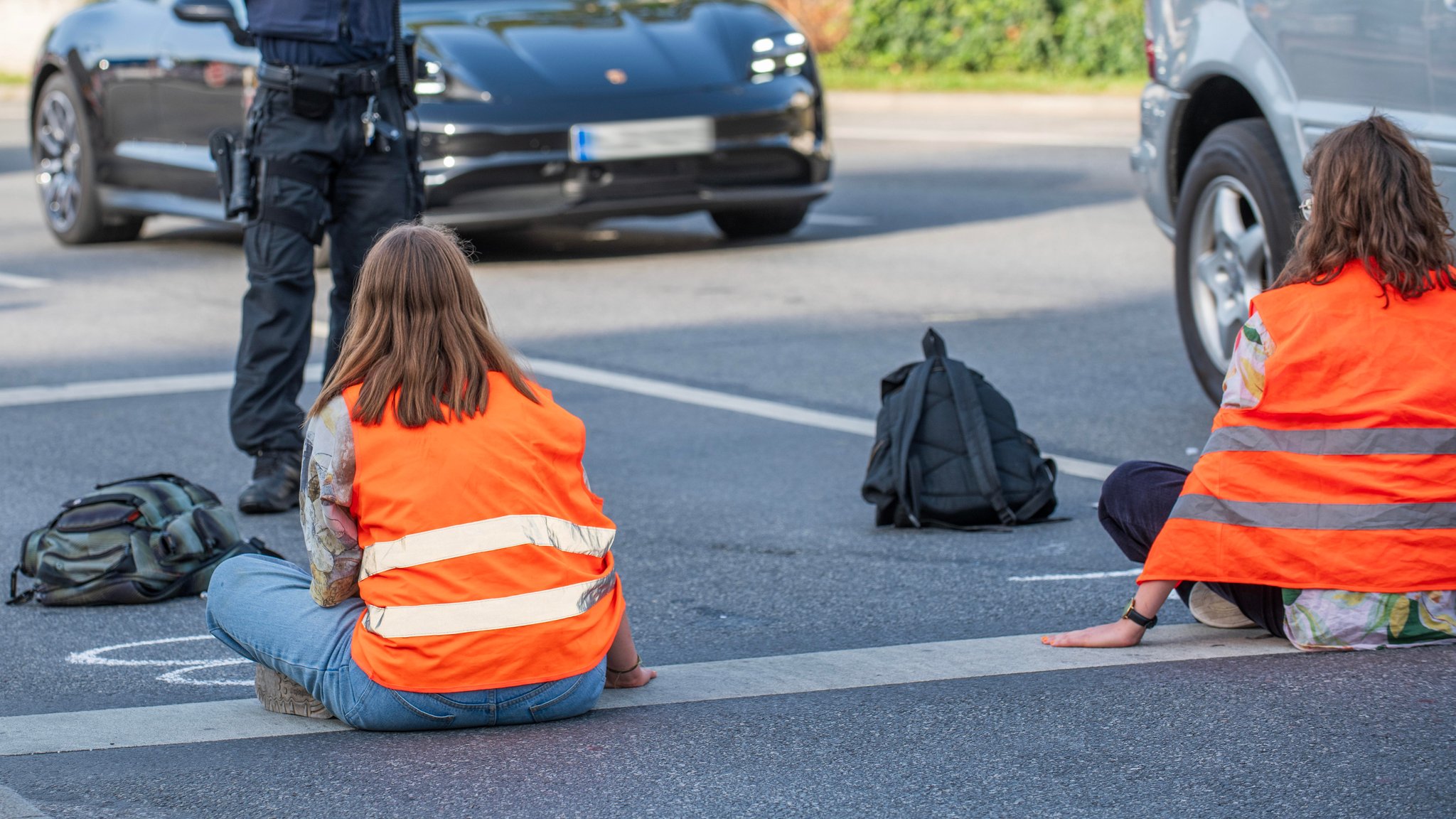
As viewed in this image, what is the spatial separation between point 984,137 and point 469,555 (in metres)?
13.8

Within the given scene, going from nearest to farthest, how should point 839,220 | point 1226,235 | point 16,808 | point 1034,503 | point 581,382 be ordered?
1. point 16,808
2. point 1034,503
3. point 1226,235
4. point 581,382
5. point 839,220

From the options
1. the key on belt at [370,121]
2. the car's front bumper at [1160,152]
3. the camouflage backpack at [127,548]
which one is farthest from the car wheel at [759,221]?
the camouflage backpack at [127,548]

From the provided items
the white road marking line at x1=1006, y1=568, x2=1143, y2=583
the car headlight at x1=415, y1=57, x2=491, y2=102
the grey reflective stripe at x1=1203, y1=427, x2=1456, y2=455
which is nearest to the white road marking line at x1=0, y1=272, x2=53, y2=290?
the car headlight at x1=415, y1=57, x2=491, y2=102

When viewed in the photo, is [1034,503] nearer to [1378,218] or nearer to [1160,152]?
[1378,218]

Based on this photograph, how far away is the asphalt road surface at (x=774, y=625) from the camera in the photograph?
3350 millimetres

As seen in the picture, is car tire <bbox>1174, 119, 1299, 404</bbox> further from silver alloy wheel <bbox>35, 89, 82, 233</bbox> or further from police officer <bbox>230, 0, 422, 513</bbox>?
silver alloy wheel <bbox>35, 89, 82, 233</bbox>

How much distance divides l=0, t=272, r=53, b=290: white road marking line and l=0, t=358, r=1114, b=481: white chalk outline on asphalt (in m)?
2.85

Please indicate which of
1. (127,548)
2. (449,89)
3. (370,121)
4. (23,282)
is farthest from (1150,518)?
(23,282)

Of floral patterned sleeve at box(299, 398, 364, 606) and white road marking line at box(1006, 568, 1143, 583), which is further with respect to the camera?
white road marking line at box(1006, 568, 1143, 583)

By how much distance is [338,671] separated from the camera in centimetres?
366

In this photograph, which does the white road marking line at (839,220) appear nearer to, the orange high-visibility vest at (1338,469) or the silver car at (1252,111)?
the silver car at (1252,111)

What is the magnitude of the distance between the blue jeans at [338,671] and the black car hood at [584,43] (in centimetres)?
616

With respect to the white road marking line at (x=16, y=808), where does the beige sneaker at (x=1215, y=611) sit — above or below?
below

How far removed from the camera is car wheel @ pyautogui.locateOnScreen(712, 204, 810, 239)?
11133mm
